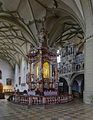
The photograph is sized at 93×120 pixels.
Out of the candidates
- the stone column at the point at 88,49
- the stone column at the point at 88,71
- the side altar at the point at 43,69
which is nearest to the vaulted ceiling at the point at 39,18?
the stone column at the point at 88,49

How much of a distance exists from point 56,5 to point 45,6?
73.1 inches

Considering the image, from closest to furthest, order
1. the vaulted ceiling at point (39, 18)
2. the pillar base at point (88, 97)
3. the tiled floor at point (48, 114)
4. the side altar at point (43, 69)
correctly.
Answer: the tiled floor at point (48, 114) < the pillar base at point (88, 97) < the side altar at point (43, 69) < the vaulted ceiling at point (39, 18)

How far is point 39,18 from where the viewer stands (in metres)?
24.1

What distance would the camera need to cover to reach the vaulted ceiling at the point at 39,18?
2027 cm

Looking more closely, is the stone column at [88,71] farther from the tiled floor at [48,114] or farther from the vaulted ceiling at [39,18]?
the tiled floor at [48,114]

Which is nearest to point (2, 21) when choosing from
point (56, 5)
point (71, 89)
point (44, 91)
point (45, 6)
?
point (45, 6)

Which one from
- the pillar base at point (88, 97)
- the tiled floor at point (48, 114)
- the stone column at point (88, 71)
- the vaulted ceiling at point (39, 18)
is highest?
the vaulted ceiling at point (39, 18)

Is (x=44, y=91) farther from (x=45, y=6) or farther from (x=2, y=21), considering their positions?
(x=2, y=21)

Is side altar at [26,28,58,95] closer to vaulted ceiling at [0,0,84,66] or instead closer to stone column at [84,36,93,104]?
vaulted ceiling at [0,0,84,66]

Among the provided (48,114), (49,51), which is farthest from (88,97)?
(48,114)

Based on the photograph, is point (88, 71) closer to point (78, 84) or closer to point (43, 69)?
point (43, 69)

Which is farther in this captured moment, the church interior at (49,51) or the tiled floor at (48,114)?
the church interior at (49,51)

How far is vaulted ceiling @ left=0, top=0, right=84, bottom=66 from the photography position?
20.3 metres

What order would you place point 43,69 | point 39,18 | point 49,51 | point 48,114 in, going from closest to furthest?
point 48,114
point 43,69
point 49,51
point 39,18
